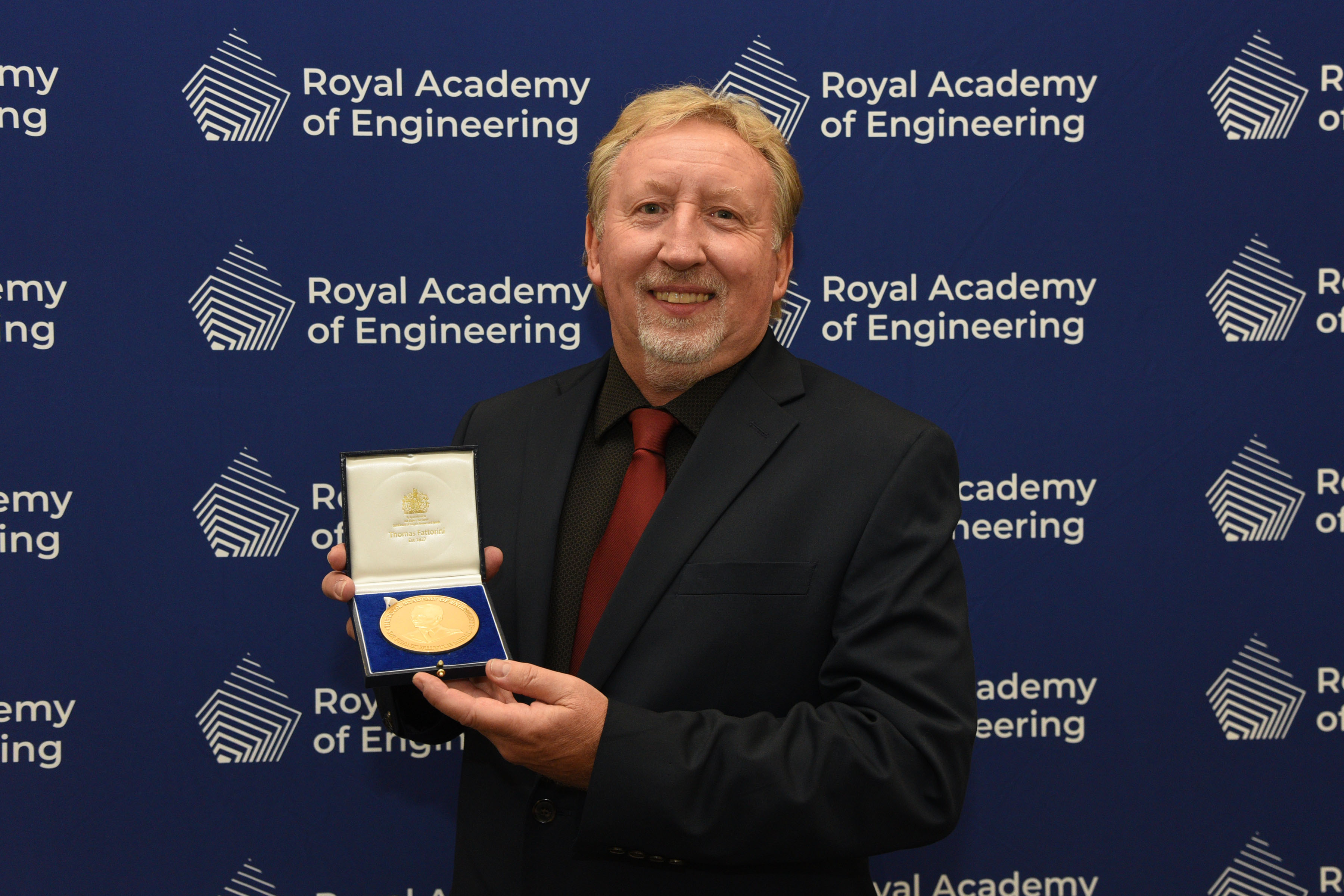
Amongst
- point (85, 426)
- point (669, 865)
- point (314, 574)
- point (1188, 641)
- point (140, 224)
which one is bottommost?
point (669, 865)

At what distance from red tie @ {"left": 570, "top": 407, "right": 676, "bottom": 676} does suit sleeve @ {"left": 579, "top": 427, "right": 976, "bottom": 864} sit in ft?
0.74

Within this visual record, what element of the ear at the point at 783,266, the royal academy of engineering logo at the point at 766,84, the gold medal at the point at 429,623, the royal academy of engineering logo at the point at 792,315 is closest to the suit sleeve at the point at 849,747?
the gold medal at the point at 429,623

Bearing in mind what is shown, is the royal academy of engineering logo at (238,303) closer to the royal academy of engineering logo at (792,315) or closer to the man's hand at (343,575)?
the man's hand at (343,575)

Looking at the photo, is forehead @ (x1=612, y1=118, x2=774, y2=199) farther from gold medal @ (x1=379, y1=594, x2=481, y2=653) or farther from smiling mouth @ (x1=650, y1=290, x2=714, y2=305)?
gold medal @ (x1=379, y1=594, x2=481, y2=653)

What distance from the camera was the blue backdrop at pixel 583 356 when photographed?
88.4 inches

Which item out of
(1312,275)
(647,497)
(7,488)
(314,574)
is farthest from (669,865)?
(1312,275)

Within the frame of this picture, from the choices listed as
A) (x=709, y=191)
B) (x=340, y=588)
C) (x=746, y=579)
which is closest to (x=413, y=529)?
(x=340, y=588)

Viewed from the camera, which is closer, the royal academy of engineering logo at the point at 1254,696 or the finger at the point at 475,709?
the finger at the point at 475,709

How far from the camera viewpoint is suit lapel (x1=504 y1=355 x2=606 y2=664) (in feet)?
4.98

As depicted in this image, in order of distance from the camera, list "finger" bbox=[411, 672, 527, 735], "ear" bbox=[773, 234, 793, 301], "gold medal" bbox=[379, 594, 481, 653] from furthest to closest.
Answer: "ear" bbox=[773, 234, 793, 301] → "gold medal" bbox=[379, 594, 481, 653] → "finger" bbox=[411, 672, 527, 735]

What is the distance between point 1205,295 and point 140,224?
2551mm

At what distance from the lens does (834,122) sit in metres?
2.30

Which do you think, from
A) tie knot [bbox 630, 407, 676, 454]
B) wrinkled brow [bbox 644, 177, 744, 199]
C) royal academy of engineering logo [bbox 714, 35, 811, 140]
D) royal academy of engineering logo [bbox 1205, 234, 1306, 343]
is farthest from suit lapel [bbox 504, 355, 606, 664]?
royal academy of engineering logo [bbox 1205, 234, 1306, 343]

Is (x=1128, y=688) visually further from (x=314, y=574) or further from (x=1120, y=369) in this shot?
(x=314, y=574)
